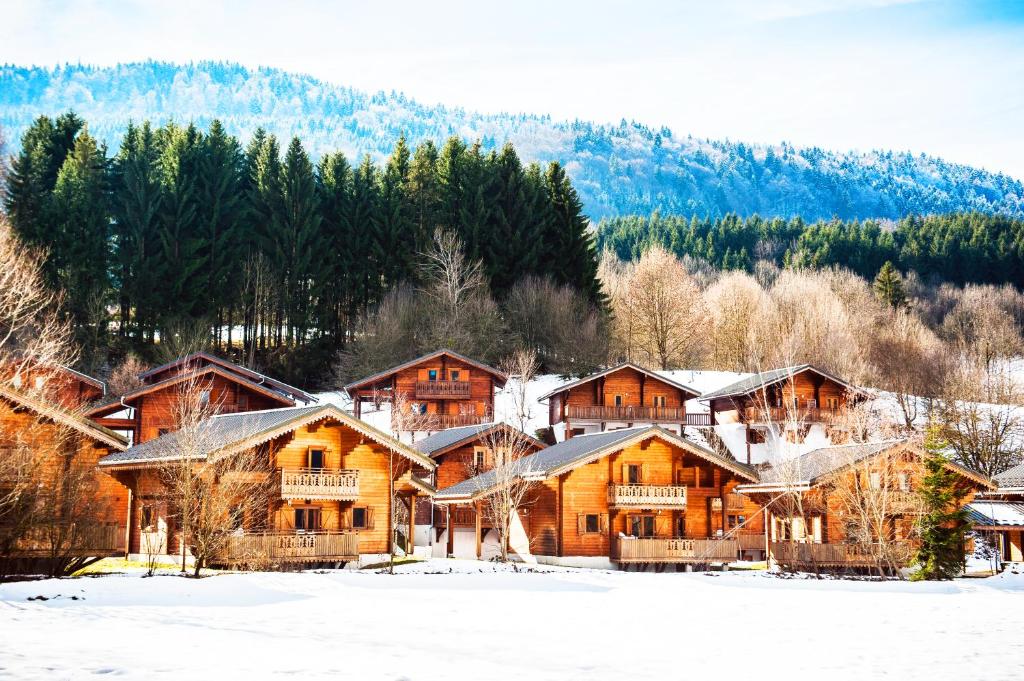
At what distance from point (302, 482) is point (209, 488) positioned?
6.59 m

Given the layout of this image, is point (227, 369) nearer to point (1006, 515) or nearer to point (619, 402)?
point (619, 402)

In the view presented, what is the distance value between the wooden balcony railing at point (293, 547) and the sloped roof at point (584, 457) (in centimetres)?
873

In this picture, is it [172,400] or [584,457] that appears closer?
[584,457]

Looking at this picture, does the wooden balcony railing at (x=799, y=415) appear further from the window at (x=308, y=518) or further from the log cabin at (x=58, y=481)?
the log cabin at (x=58, y=481)

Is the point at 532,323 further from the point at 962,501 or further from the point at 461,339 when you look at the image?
the point at 962,501

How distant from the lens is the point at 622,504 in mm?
47031

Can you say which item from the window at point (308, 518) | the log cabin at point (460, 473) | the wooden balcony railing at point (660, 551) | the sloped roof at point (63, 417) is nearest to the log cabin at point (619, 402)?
the log cabin at point (460, 473)

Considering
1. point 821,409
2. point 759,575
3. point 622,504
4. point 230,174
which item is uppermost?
point 230,174

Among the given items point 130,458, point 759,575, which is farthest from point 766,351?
point 130,458

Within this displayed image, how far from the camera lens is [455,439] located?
5797 centimetres

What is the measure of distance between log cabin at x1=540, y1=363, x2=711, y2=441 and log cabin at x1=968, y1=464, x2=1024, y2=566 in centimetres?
2348

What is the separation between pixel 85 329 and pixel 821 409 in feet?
167

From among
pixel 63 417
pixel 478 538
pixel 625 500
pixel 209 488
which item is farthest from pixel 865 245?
pixel 63 417

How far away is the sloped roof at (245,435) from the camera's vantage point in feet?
120
